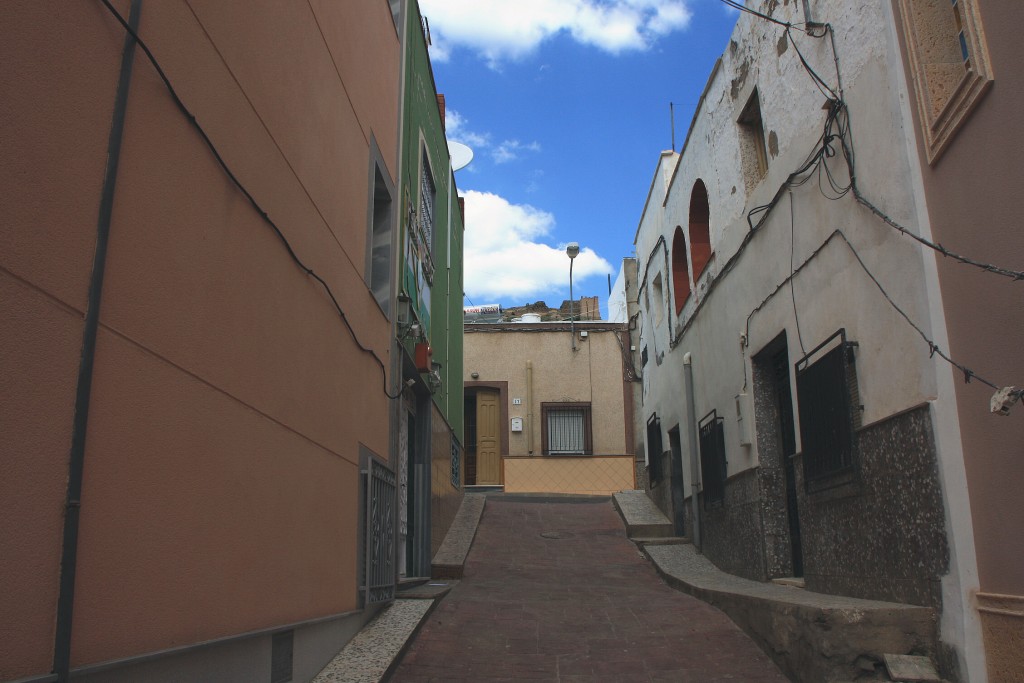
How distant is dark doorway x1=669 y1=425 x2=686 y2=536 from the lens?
1273 cm

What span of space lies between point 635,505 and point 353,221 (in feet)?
30.9

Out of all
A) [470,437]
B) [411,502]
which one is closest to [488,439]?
[470,437]

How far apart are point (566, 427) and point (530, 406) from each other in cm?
101

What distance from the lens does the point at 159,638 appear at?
3.25 m

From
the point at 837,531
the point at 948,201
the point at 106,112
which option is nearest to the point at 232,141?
the point at 106,112

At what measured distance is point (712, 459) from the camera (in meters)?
10.4

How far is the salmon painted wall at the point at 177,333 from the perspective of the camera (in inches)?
99.1

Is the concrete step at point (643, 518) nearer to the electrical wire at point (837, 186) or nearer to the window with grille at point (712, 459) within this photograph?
the window with grille at point (712, 459)

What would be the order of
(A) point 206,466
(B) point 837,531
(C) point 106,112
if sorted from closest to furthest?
(C) point 106,112
(A) point 206,466
(B) point 837,531

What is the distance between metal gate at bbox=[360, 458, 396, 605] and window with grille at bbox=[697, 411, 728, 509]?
4157mm

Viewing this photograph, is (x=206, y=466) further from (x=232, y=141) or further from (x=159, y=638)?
(x=232, y=141)

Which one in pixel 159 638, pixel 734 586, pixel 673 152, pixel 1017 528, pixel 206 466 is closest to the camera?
pixel 159 638

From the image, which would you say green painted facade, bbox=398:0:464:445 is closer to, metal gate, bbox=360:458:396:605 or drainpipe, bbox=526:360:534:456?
metal gate, bbox=360:458:396:605

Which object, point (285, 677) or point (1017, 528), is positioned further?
point (285, 677)
